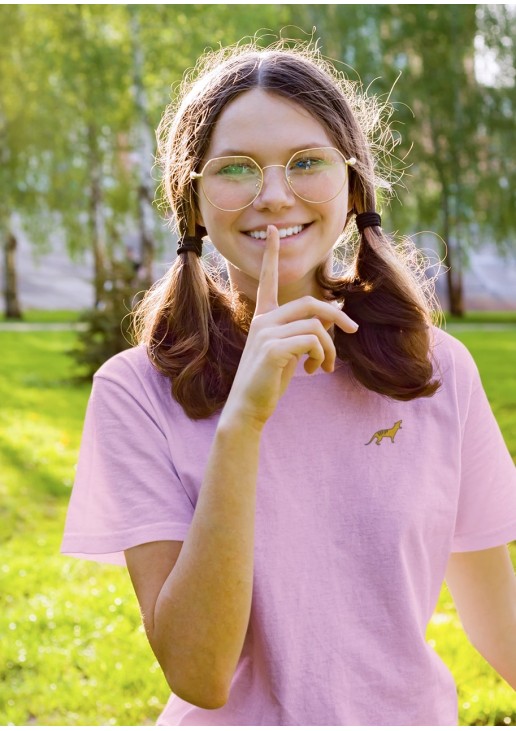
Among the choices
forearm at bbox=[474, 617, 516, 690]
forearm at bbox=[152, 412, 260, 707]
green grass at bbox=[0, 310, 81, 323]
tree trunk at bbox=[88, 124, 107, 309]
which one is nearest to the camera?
forearm at bbox=[152, 412, 260, 707]

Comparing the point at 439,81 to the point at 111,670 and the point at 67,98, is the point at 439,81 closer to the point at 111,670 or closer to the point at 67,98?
the point at 67,98

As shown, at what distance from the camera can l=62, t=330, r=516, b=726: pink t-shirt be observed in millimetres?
1673

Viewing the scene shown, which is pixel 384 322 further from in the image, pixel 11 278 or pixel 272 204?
pixel 11 278

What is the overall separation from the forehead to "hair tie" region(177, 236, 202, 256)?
214 millimetres

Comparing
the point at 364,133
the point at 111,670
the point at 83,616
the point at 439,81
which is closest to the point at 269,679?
the point at 364,133

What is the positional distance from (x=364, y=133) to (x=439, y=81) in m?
19.7

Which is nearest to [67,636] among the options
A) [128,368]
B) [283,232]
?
[128,368]

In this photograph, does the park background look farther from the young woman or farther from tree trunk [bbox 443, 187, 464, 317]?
the young woman

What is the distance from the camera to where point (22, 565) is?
5.09 meters

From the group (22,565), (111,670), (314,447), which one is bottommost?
(22,565)

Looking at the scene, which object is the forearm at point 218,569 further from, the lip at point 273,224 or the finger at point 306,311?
the lip at point 273,224

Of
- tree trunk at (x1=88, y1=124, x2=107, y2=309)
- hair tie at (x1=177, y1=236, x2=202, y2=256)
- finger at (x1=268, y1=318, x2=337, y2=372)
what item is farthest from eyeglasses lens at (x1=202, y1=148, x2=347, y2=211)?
tree trunk at (x1=88, y1=124, x2=107, y2=309)

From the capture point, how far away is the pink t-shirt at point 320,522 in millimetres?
1673

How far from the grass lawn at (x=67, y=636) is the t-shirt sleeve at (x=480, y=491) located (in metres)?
1.72
